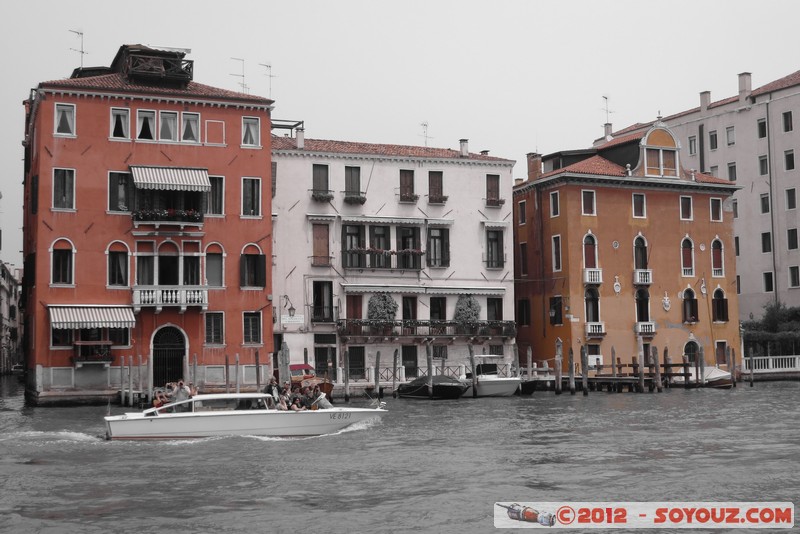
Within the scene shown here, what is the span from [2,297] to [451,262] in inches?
2471

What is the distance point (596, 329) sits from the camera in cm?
5116

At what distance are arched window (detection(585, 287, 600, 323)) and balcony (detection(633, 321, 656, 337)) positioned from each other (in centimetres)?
213

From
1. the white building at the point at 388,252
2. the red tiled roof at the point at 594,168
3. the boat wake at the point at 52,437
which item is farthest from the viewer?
the red tiled roof at the point at 594,168

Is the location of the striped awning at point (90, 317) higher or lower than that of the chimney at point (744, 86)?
lower

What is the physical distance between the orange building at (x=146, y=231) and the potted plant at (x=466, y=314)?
9582 millimetres

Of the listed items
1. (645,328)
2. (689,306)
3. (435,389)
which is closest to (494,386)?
(435,389)

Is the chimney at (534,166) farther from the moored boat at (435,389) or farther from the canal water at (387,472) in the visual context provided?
the canal water at (387,472)

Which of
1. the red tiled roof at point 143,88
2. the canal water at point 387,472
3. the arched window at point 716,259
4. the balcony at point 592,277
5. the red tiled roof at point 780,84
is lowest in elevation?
the canal water at point 387,472

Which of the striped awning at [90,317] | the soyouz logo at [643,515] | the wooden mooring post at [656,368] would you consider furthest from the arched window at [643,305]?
the soyouz logo at [643,515]

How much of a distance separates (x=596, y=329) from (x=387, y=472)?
31.7 meters

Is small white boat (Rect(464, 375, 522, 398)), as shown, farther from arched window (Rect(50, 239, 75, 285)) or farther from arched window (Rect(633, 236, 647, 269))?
arched window (Rect(50, 239, 75, 285))

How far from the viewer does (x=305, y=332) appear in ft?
154

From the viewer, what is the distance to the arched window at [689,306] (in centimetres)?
5366

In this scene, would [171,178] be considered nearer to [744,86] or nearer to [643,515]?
[643,515]
